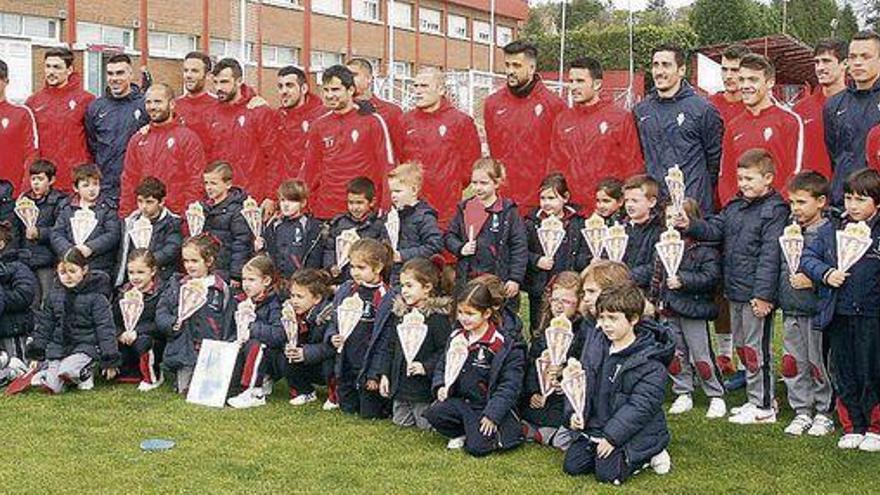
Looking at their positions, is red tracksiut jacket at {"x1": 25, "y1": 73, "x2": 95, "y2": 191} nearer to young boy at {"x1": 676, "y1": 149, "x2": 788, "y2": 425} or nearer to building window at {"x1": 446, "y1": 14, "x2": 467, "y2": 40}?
young boy at {"x1": 676, "y1": 149, "x2": 788, "y2": 425}

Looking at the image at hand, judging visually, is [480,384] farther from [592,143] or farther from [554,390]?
[592,143]

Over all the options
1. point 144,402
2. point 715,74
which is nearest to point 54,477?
point 144,402

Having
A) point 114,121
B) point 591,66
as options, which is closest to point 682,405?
point 591,66

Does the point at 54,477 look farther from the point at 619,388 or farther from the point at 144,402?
the point at 619,388

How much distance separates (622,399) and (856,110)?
9.29ft

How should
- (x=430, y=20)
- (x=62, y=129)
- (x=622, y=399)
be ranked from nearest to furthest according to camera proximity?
1. (x=622, y=399)
2. (x=62, y=129)
3. (x=430, y=20)

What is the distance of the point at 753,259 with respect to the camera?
701 cm

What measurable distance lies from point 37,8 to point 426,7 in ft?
78.0

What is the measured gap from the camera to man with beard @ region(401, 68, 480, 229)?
857 cm

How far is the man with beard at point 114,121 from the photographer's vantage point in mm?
9469

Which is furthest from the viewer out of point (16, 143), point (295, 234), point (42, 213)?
point (16, 143)

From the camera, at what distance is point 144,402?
25.3ft

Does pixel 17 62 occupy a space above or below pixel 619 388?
above

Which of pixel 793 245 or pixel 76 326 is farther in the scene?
pixel 76 326
